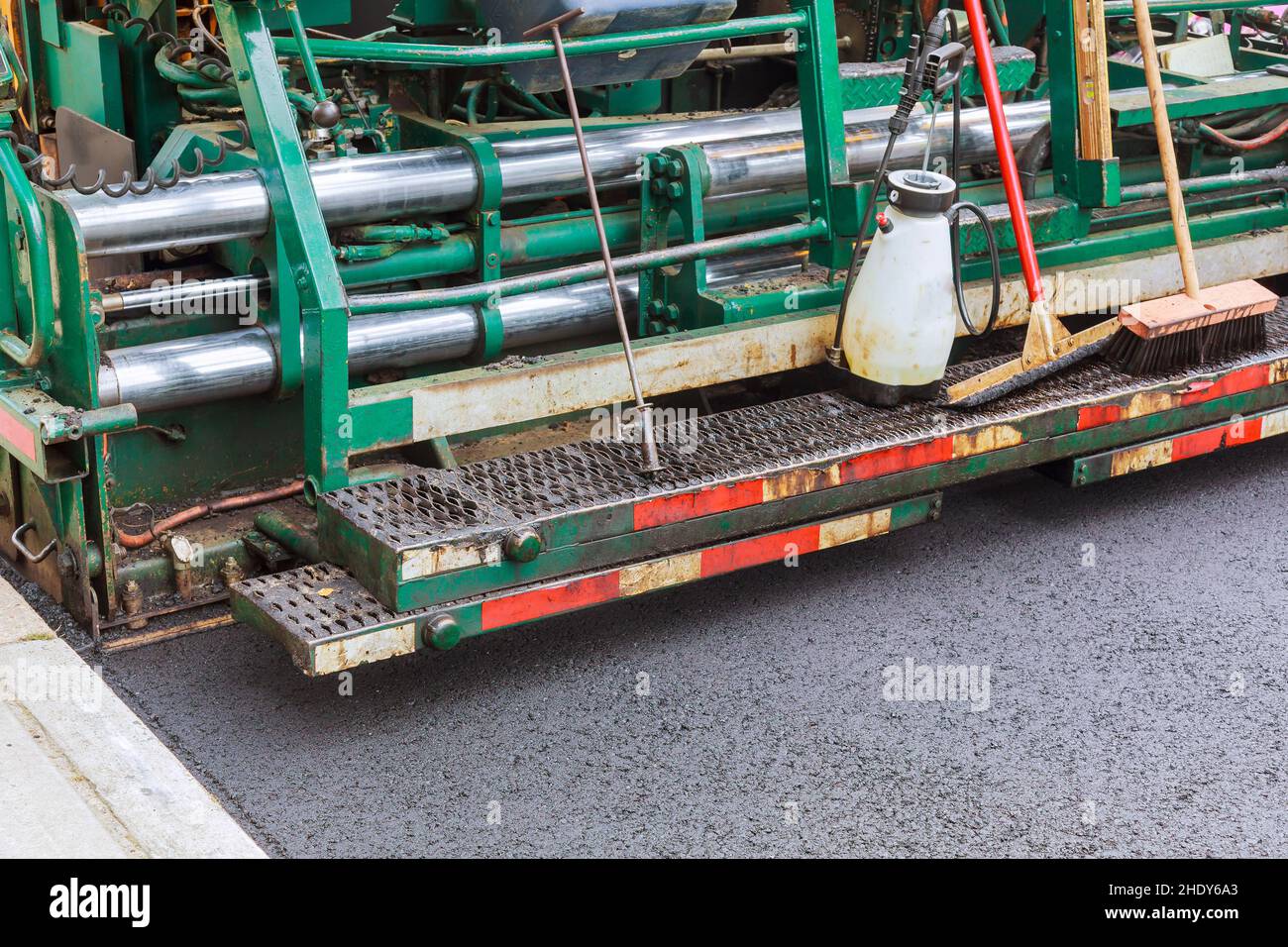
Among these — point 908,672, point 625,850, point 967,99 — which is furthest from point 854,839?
point 967,99

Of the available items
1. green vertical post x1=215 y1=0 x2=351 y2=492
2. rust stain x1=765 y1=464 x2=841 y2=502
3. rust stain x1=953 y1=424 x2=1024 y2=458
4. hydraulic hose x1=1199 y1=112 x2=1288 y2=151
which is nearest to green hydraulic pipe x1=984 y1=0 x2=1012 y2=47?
hydraulic hose x1=1199 y1=112 x2=1288 y2=151

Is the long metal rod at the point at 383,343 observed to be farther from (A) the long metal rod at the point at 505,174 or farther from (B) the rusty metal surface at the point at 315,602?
(B) the rusty metal surface at the point at 315,602

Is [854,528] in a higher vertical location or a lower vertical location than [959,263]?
lower

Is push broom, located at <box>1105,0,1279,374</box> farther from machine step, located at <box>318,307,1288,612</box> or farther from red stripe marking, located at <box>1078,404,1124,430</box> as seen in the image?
red stripe marking, located at <box>1078,404,1124,430</box>

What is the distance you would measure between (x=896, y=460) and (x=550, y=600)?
→ 0.98 meters

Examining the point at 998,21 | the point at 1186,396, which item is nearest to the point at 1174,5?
the point at 998,21

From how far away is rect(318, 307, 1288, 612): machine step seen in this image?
3295mm

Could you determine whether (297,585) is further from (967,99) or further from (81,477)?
(967,99)

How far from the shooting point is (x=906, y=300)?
12.9 feet

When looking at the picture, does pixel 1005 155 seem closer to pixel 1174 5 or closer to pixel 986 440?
pixel 986 440

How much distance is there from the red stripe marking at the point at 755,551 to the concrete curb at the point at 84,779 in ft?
3.95

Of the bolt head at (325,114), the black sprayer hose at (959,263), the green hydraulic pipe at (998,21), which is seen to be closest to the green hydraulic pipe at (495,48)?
the bolt head at (325,114)

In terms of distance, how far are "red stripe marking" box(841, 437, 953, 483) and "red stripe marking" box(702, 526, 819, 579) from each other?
0.53 feet

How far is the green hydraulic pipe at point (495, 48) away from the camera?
3.63 m
